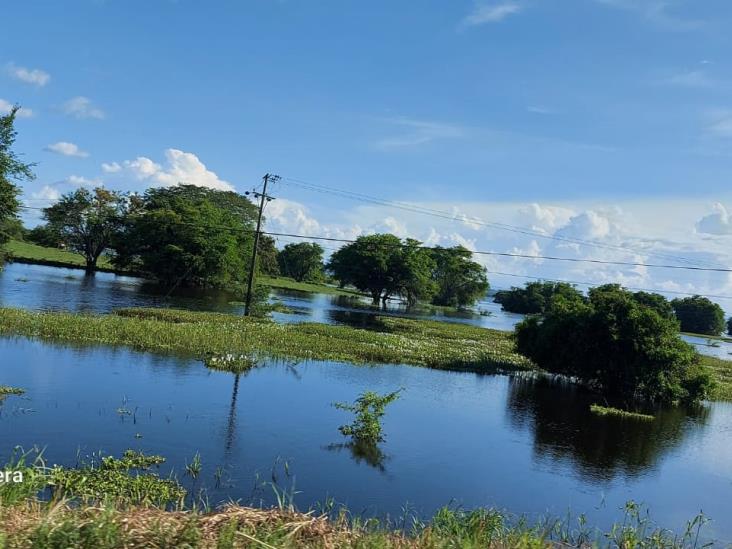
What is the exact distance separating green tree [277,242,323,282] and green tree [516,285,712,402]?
119 m

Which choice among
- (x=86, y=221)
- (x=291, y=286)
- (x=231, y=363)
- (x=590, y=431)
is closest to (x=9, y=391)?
(x=231, y=363)

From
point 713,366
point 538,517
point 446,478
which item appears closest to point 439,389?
point 446,478

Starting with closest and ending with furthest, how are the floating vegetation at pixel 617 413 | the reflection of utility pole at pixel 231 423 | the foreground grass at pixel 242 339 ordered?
the reflection of utility pole at pixel 231 423, the floating vegetation at pixel 617 413, the foreground grass at pixel 242 339

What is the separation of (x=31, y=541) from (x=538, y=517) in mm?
10732

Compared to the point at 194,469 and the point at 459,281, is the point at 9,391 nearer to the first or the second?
the point at 194,469

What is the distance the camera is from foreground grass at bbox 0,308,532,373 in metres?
28.9

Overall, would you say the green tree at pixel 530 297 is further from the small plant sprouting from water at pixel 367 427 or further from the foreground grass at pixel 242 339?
the small plant sprouting from water at pixel 367 427

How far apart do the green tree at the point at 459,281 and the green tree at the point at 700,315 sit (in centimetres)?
4928

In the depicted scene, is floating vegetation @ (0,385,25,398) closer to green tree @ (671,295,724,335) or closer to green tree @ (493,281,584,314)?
green tree @ (493,281,584,314)

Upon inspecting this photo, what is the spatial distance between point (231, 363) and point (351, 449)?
448 inches

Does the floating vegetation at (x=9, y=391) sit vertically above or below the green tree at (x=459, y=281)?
below

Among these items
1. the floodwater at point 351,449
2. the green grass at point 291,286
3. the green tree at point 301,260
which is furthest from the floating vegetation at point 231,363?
the green tree at point 301,260

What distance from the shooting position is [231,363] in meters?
26.7

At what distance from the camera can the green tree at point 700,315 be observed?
5876 inches
